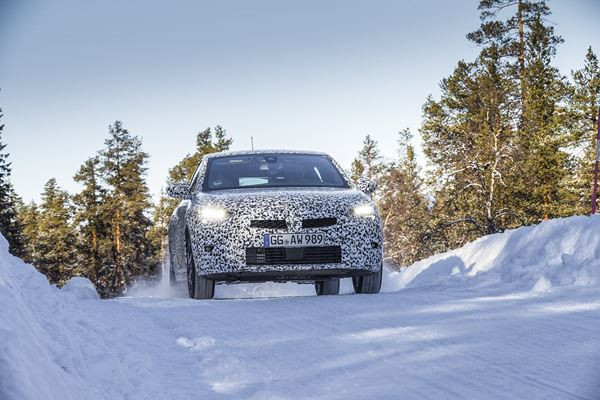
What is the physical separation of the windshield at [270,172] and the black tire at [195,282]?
798 mm

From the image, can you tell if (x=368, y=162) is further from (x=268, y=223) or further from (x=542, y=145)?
(x=268, y=223)

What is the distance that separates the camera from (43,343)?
2564 mm

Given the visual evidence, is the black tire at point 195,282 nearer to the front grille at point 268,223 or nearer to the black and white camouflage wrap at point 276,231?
the black and white camouflage wrap at point 276,231

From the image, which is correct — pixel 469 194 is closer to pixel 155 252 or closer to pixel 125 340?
Answer: pixel 125 340

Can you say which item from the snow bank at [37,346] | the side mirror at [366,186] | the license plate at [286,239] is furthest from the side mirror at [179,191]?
the snow bank at [37,346]

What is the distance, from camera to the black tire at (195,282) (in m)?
7.00

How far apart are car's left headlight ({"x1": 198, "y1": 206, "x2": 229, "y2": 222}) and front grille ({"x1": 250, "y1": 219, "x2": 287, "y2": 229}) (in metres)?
0.29

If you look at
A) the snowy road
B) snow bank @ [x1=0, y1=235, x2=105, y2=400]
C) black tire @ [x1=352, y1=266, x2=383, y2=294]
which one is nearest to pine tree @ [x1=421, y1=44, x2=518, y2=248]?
black tire @ [x1=352, y1=266, x2=383, y2=294]

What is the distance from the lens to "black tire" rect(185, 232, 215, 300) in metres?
7.00

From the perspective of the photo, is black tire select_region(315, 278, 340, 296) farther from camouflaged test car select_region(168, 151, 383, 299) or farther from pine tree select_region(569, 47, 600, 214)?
pine tree select_region(569, 47, 600, 214)

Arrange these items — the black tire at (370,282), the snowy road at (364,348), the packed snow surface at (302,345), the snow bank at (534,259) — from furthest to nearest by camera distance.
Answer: the black tire at (370,282)
the snow bank at (534,259)
the snowy road at (364,348)
the packed snow surface at (302,345)

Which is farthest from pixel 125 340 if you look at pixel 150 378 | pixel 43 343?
pixel 43 343

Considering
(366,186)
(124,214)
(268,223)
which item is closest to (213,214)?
(268,223)

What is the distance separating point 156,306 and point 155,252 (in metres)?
49.6
